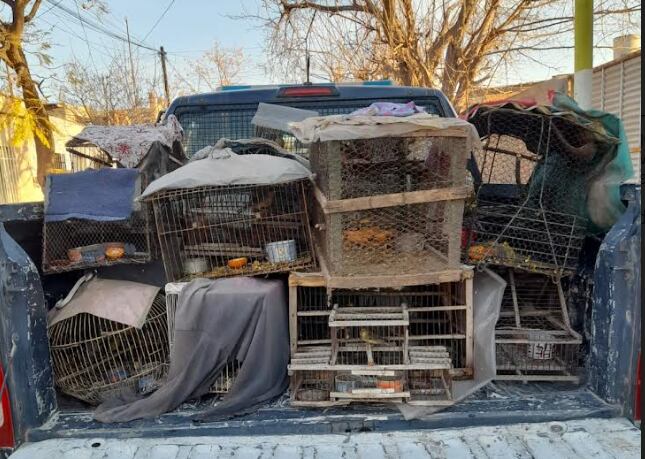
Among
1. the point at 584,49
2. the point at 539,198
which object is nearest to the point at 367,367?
the point at 539,198

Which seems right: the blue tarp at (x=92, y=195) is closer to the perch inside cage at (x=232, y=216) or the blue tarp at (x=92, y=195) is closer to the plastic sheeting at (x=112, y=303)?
the perch inside cage at (x=232, y=216)

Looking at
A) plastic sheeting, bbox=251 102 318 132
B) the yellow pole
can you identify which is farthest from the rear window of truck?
the yellow pole

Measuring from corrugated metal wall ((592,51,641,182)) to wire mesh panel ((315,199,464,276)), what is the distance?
28.3ft

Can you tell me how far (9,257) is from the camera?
2016 millimetres

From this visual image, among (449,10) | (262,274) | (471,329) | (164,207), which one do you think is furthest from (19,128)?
(471,329)

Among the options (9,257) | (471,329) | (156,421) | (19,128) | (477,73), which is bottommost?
(156,421)

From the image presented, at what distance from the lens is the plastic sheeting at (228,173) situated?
9.01 feet

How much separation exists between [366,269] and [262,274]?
54 cm

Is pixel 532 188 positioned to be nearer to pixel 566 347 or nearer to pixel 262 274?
pixel 566 347

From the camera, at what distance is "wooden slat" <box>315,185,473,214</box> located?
2561 millimetres

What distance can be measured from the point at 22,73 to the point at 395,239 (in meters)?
11.2

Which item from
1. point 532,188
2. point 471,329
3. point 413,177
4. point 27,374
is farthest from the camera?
point 532,188

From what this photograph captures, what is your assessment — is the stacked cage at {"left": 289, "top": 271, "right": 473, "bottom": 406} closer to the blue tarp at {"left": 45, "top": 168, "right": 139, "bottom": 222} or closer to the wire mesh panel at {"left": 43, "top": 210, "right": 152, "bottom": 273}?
the wire mesh panel at {"left": 43, "top": 210, "right": 152, "bottom": 273}

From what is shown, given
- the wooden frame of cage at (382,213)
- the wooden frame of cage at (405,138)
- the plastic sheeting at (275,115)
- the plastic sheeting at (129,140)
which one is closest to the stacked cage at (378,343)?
the wooden frame of cage at (382,213)
